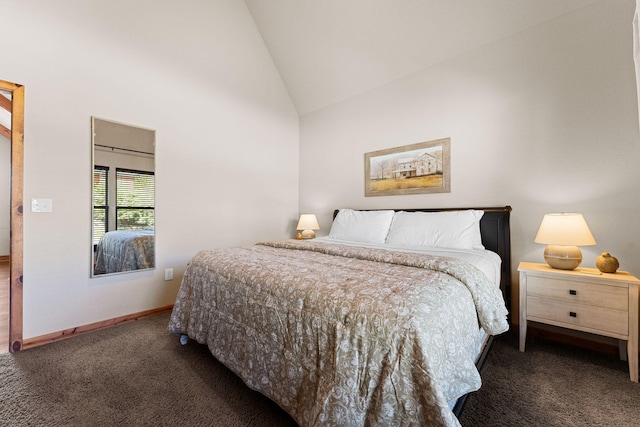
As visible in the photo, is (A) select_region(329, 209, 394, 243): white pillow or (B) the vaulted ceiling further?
(A) select_region(329, 209, 394, 243): white pillow

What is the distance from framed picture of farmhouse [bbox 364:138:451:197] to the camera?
2843 millimetres

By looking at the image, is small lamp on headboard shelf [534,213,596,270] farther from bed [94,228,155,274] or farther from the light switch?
the light switch

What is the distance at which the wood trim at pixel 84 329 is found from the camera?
2.03 meters

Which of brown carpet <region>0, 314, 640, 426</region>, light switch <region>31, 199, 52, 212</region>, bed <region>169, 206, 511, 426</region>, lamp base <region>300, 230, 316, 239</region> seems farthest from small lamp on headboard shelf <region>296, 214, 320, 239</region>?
light switch <region>31, 199, 52, 212</region>

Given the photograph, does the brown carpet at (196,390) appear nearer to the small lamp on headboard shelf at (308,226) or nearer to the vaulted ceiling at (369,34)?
Answer: the small lamp on headboard shelf at (308,226)

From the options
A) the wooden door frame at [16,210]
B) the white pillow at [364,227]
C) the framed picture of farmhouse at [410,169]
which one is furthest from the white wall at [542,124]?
the wooden door frame at [16,210]

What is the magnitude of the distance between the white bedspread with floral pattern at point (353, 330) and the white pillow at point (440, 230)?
0.90 m

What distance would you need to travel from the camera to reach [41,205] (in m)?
2.06

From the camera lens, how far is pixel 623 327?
165cm

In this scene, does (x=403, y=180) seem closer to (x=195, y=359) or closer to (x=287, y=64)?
(x=287, y=64)

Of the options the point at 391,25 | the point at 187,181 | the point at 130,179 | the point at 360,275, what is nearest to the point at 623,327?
the point at 360,275

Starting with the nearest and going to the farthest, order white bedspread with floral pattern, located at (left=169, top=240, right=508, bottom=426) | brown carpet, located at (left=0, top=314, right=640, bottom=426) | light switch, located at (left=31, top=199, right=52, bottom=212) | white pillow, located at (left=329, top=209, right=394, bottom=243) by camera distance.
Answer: white bedspread with floral pattern, located at (left=169, top=240, right=508, bottom=426) → brown carpet, located at (left=0, top=314, right=640, bottom=426) → light switch, located at (left=31, top=199, right=52, bottom=212) → white pillow, located at (left=329, top=209, right=394, bottom=243)

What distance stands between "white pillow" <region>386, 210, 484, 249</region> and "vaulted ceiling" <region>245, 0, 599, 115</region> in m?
1.71

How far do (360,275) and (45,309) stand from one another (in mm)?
2535
